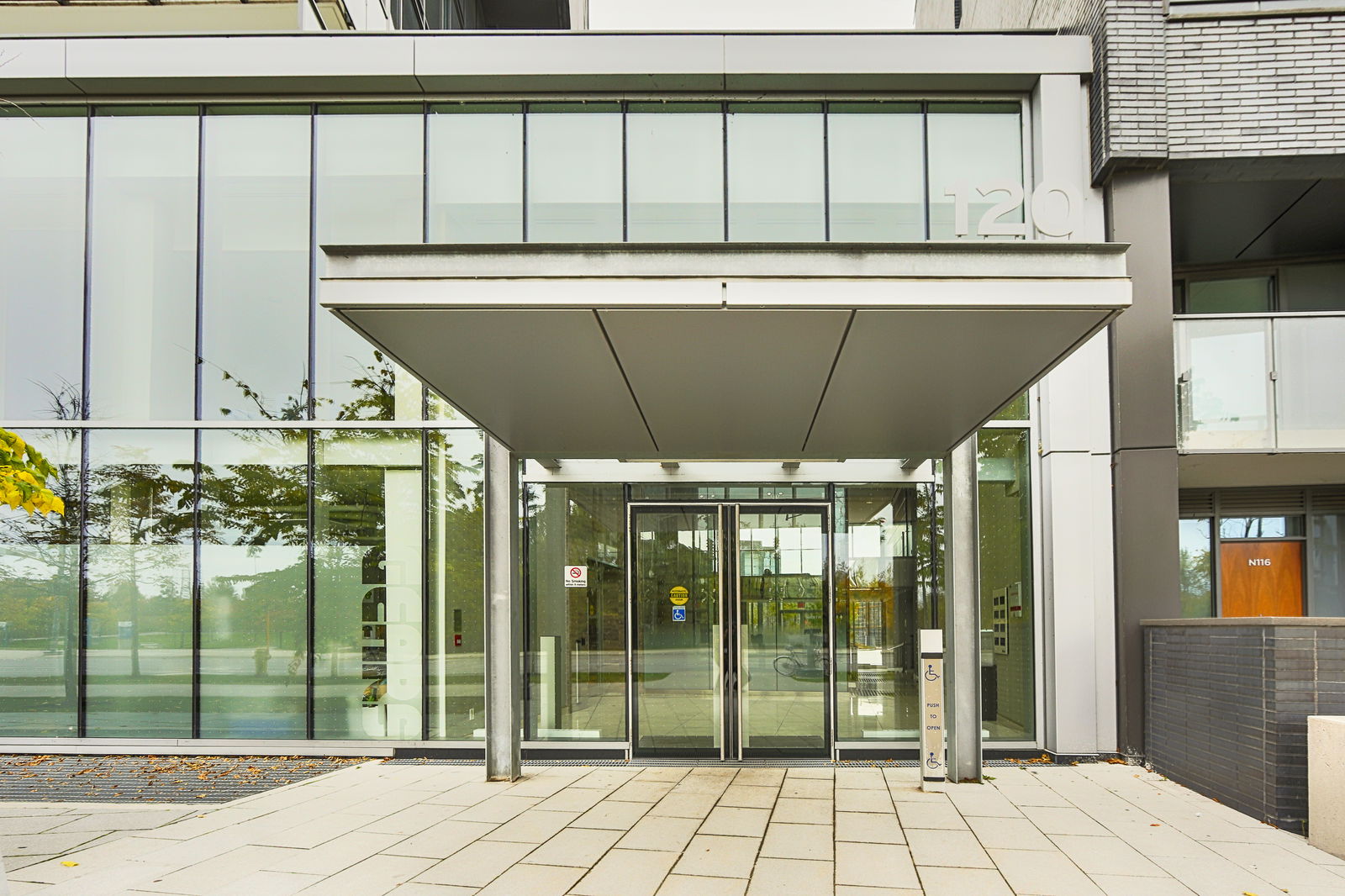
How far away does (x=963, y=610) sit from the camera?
30.0 ft

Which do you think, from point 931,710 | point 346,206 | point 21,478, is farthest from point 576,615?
point 21,478

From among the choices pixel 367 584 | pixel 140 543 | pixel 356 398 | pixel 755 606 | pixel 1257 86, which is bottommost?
pixel 755 606

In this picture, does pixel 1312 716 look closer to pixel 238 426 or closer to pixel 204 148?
pixel 238 426

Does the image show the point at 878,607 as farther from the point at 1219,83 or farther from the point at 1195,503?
the point at 1219,83

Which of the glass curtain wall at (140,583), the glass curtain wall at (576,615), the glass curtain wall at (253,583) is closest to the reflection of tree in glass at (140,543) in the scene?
the glass curtain wall at (140,583)

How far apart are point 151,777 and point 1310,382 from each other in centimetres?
1266

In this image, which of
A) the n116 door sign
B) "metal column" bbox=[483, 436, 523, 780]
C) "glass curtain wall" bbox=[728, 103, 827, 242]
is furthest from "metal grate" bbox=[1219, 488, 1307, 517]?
"metal column" bbox=[483, 436, 523, 780]

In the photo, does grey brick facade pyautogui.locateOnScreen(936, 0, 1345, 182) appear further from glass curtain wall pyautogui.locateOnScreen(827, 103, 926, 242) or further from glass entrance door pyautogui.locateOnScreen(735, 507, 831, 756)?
glass entrance door pyautogui.locateOnScreen(735, 507, 831, 756)

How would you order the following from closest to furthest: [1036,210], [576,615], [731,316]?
[731,316] < [1036,210] < [576,615]

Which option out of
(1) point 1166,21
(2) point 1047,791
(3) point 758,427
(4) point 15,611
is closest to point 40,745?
(4) point 15,611

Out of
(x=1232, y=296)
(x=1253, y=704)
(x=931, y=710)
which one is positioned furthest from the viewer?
(x=1232, y=296)

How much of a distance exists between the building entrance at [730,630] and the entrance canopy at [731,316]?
3.56 m

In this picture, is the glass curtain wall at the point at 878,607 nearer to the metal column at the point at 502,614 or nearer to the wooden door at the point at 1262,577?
the metal column at the point at 502,614

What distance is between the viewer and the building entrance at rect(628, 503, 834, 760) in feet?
33.8
